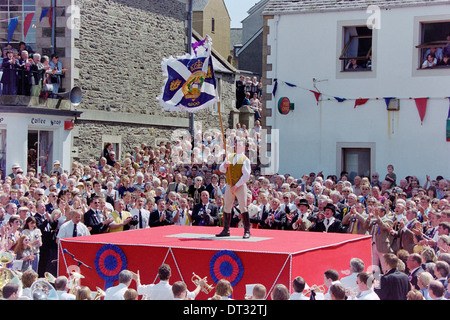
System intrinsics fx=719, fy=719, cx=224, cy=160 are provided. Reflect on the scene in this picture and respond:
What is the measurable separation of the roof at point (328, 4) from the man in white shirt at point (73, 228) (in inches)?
434

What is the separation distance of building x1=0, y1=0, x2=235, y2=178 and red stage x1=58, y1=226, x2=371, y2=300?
951cm

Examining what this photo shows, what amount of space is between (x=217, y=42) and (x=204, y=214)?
35.0 meters

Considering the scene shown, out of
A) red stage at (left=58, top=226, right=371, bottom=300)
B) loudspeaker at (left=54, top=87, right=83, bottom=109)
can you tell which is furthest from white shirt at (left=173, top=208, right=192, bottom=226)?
loudspeaker at (left=54, top=87, right=83, bottom=109)

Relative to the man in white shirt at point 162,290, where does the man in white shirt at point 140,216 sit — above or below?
above

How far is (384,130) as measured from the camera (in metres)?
19.9

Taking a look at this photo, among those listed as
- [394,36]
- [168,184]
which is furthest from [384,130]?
[168,184]

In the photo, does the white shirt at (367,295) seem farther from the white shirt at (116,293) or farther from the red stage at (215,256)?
the white shirt at (116,293)

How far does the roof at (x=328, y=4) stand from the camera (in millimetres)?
19547

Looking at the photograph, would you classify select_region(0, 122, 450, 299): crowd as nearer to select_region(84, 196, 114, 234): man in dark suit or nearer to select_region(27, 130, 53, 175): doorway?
select_region(84, 196, 114, 234): man in dark suit

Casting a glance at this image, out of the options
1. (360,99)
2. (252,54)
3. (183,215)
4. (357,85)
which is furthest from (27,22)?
(252,54)

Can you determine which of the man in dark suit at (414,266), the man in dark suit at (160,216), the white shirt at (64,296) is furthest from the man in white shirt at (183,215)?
the white shirt at (64,296)

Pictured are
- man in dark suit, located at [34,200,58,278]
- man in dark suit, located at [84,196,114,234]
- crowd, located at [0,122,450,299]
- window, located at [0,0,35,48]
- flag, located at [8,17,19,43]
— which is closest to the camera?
crowd, located at [0,122,450,299]

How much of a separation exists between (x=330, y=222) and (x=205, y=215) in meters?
2.70

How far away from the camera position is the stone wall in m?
22.6
